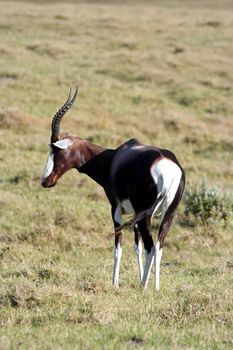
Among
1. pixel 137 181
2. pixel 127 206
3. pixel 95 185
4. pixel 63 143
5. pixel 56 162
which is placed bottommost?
pixel 95 185

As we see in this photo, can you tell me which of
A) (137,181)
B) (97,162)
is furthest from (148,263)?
(97,162)

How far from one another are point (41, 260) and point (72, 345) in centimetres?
474

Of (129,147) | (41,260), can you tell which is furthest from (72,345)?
(41,260)

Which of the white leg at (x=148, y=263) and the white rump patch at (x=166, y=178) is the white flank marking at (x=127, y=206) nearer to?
the white rump patch at (x=166, y=178)

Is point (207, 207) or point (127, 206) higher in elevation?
point (127, 206)

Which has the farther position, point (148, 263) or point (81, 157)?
point (81, 157)

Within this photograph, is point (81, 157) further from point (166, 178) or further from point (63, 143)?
point (166, 178)

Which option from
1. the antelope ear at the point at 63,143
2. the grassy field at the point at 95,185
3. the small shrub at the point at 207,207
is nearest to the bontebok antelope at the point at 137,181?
the antelope ear at the point at 63,143

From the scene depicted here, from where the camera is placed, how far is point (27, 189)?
14281mm

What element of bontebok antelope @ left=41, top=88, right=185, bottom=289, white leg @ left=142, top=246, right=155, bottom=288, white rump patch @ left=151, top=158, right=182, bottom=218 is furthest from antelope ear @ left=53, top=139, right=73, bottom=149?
white leg @ left=142, top=246, right=155, bottom=288

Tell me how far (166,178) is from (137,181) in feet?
1.08

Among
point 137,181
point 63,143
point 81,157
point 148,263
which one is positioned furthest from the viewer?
point 81,157

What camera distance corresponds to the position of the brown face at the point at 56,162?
9.16 meters

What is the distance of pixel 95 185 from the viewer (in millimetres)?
15148
